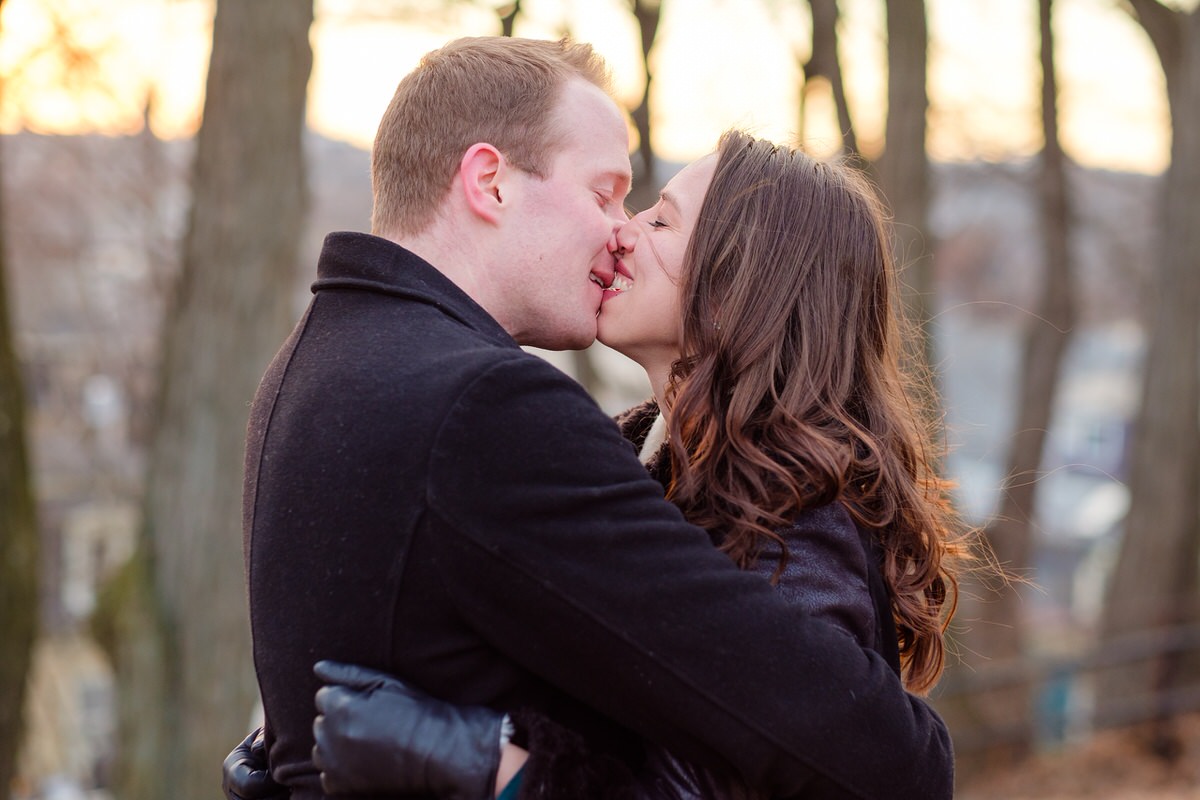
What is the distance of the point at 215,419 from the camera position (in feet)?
21.0

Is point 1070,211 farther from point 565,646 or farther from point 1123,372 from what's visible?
point 1123,372

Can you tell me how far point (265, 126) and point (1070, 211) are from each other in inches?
488

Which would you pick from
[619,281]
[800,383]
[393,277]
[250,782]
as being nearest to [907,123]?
[619,281]

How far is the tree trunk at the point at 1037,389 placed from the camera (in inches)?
554

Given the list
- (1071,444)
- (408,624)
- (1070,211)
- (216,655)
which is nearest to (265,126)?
(216,655)

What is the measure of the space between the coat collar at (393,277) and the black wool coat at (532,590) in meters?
0.14

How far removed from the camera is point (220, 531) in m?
6.41

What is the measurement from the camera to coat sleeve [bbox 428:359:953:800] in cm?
188

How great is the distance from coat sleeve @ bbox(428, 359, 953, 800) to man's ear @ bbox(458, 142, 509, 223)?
597 mm

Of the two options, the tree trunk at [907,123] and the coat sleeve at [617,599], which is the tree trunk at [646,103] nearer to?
the tree trunk at [907,123]

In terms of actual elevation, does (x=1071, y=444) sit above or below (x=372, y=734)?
below

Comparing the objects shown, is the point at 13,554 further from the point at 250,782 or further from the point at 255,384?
the point at 250,782

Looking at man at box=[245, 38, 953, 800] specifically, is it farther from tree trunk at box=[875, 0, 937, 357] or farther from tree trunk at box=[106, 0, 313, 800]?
tree trunk at box=[875, 0, 937, 357]

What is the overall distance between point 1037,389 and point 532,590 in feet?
49.8
